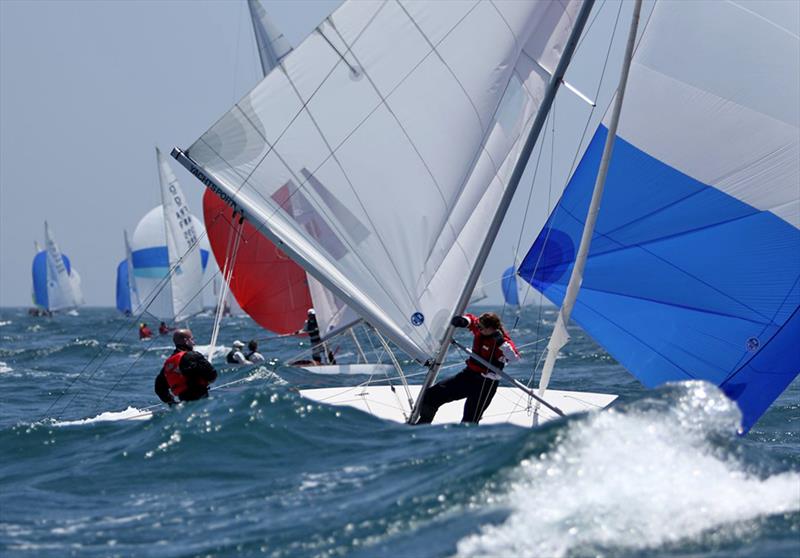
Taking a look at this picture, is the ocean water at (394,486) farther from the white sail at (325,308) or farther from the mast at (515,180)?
the white sail at (325,308)

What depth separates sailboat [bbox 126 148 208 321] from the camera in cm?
3481

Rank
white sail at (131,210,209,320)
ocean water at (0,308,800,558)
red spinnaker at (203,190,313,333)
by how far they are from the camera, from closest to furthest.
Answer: ocean water at (0,308,800,558)
red spinnaker at (203,190,313,333)
white sail at (131,210,209,320)

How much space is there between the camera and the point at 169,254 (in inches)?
1382

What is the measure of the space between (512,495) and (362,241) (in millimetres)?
3513

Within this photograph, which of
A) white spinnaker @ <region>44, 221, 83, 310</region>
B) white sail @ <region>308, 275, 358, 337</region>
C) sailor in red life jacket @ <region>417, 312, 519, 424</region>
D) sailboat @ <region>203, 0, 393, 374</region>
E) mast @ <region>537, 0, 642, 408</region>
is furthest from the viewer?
white spinnaker @ <region>44, 221, 83, 310</region>

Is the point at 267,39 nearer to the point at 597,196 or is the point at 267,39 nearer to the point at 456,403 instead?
the point at 456,403

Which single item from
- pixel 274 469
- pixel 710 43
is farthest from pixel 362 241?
pixel 710 43

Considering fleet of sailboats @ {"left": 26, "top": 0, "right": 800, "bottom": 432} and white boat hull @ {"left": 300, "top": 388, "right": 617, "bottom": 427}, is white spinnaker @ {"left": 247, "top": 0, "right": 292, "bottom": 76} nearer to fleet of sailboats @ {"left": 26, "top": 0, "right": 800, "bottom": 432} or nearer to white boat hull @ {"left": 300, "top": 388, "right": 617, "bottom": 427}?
white boat hull @ {"left": 300, "top": 388, "right": 617, "bottom": 427}

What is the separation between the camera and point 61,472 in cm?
812

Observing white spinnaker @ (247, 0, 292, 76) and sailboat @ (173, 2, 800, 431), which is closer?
sailboat @ (173, 2, 800, 431)

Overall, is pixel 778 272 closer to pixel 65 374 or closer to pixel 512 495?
pixel 512 495

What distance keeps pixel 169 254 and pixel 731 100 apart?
27.0 m

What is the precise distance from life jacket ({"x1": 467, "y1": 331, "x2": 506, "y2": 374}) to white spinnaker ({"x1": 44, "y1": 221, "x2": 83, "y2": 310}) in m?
61.1

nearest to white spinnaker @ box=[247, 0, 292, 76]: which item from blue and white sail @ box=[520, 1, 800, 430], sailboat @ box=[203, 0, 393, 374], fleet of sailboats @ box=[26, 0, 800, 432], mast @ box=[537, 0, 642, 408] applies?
sailboat @ box=[203, 0, 393, 374]
